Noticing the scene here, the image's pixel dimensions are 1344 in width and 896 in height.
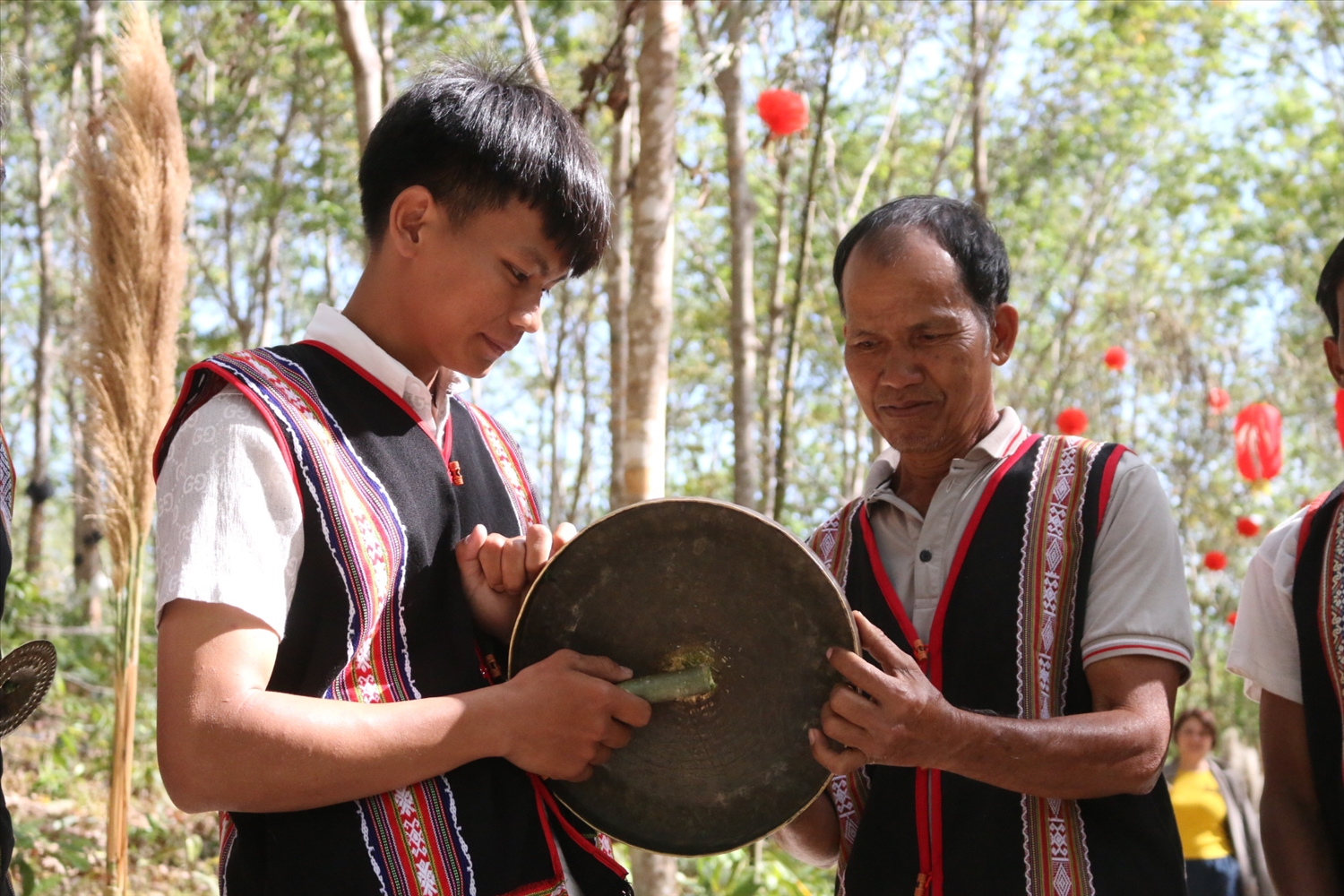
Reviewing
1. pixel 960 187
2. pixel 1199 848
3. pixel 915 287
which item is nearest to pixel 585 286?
pixel 960 187

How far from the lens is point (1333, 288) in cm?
219

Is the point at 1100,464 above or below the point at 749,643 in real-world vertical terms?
above

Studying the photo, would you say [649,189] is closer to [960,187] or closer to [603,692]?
[603,692]

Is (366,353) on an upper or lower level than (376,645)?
upper

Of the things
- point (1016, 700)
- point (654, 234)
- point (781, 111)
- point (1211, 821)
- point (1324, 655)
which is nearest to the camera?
point (1016, 700)

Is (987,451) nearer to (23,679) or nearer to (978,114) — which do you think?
(23,679)

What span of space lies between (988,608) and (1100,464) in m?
0.33

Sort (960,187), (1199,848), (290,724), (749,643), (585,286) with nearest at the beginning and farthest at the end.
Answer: (290,724)
(749,643)
(1199,848)
(960,187)
(585,286)

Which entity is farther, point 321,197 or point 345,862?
point 321,197

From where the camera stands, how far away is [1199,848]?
19.1 feet

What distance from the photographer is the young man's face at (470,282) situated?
1699 mm

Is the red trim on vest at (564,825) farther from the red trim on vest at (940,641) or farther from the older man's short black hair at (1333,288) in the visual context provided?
the older man's short black hair at (1333,288)

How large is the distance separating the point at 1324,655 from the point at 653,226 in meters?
2.63

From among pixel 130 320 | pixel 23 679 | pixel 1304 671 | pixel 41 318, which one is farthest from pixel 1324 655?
pixel 41 318
